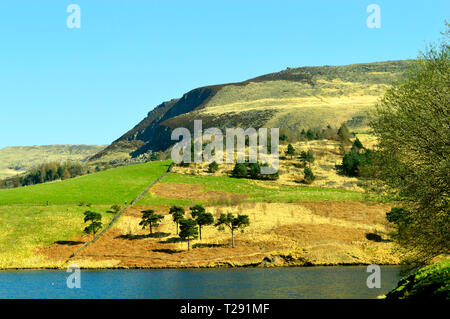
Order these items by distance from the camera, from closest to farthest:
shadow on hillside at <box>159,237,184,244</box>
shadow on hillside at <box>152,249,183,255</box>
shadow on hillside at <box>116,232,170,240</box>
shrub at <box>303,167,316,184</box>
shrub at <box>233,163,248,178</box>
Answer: shadow on hillside at <box>152,249,183,255</box>, shadow on hillside at <box>159,237,184,244</box>, shadow on hillside at <box>116,232,170,240</box>, shrub at <box>303,167,316,184</box>, shrub at <box>233,163,248,178</box>

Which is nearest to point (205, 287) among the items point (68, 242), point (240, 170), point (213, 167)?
point (68, 242)

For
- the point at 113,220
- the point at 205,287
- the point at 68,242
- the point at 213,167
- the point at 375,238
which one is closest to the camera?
the point at 205,287

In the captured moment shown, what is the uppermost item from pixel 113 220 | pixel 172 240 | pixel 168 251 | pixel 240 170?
pixel 240 170

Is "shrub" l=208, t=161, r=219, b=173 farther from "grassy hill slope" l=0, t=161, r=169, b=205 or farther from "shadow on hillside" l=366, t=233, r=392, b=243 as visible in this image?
"shadow on hillside" l=366, t=233, r=392, b=243

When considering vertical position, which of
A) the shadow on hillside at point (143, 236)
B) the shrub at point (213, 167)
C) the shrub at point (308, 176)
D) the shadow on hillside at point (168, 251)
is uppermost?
the shrub at point (213, 167)

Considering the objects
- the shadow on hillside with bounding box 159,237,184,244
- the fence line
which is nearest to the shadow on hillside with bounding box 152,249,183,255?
the shadow on hillside with bounding box 159,237,184,244

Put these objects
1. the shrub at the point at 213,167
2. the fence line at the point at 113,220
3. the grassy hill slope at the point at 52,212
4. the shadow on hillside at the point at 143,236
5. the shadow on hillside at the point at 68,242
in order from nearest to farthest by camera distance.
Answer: the fence line at the point at 113,220
the grassy hill slope at the point at 52,212
the shadow on hillside at the point at 68,242
the shadow on hillside at the point at 143,236
the shrub at the point at 213,167

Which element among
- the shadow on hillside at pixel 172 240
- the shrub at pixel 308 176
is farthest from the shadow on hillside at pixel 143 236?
the shrub at pixel 308 176

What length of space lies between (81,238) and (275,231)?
3343 centimetres

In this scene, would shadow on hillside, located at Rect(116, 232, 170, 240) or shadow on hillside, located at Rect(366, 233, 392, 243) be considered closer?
shadow on hillside, located at Rect(366, 233, 392, 243)

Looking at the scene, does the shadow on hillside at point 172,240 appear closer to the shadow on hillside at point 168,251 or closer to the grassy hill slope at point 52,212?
the shadow on hillside at point 168,251

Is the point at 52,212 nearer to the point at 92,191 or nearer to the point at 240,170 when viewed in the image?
the point at 92,191

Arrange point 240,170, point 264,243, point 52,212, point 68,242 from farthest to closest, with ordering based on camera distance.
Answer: point 240,170 → point 52,212 → point 68,242 → point 264,243
